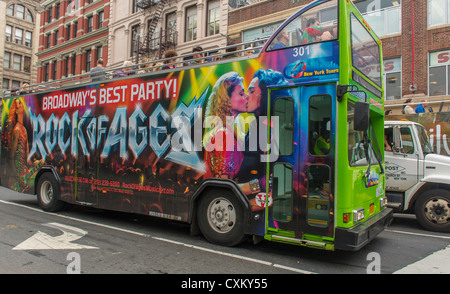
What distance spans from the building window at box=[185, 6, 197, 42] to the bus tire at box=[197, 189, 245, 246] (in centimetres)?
1901

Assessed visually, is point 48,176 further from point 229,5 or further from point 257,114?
point 229,5

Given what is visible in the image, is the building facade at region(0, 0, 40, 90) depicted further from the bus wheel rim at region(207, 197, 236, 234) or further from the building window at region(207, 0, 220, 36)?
the bus wheel rim at region(207, 197, 236, 234)

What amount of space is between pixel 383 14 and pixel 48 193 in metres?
16.9

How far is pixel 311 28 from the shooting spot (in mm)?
4863

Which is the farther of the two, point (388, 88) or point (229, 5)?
point (229, 5)

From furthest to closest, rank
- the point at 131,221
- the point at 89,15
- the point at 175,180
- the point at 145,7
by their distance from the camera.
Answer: the point at 89,15 < the point at 145,7 < the point at 131,221 < the point at 175,180

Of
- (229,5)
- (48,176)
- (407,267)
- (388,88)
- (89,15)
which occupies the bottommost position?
(407,267)

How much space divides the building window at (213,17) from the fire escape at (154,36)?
2.85 m

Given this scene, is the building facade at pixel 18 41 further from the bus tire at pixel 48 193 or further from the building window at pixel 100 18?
the bus tire at pixel 48 193

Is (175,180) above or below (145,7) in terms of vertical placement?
below

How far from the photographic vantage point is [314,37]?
483cm

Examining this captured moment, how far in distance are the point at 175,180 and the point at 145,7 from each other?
22.4m

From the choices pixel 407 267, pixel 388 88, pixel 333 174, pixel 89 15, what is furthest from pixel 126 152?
pixel 89 15

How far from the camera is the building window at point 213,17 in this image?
22.1m
